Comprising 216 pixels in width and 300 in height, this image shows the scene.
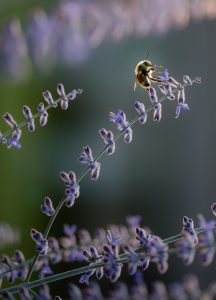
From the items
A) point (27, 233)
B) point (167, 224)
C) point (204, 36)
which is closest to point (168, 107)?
point (204, 36)

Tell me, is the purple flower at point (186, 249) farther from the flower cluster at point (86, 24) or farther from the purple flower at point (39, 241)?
the flower cluster at point (86, 24)

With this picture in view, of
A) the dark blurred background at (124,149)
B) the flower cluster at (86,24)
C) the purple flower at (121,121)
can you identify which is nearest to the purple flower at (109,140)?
the purple flower at (121,121)

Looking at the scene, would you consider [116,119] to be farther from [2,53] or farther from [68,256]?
[2,53]

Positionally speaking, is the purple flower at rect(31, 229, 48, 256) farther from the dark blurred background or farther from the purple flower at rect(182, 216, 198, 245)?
the dark blurred background

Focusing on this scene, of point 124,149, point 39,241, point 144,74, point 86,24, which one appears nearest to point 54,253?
point 39,241

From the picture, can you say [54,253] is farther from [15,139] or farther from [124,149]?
[124,149]
